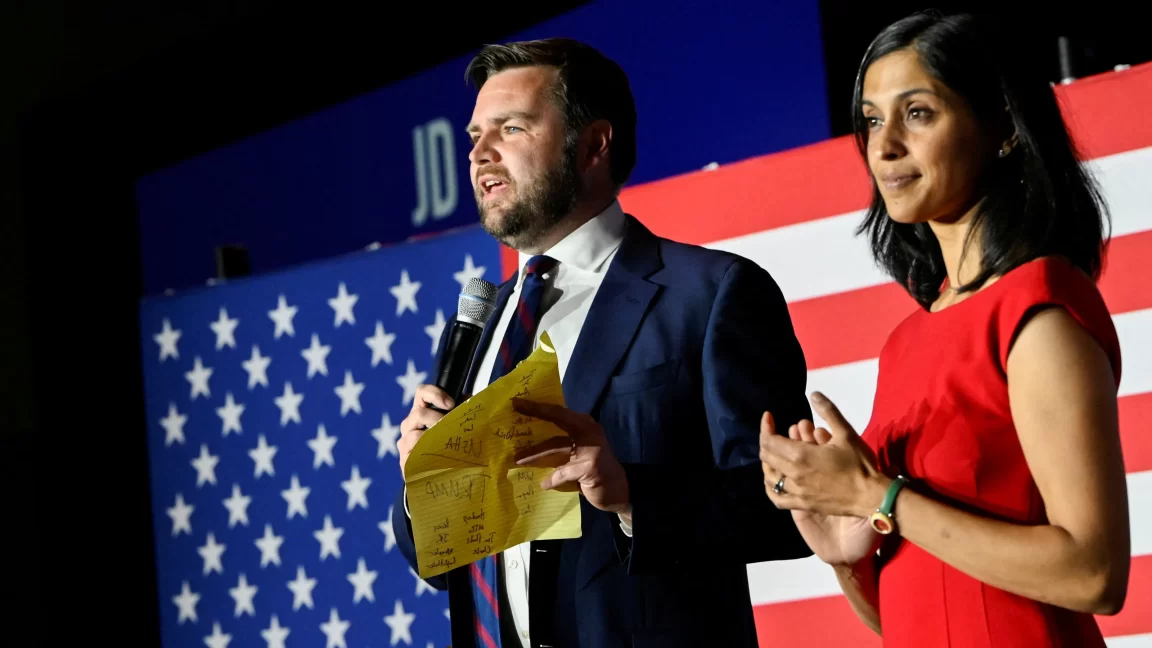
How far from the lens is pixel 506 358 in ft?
6.00

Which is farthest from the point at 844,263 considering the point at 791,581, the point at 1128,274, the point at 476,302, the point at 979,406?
the point at 979,406

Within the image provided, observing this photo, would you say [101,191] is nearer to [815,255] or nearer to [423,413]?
[815,255]

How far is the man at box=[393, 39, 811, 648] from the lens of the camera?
1.62 m

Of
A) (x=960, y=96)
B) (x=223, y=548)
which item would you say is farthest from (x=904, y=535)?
(x=223, y=548)

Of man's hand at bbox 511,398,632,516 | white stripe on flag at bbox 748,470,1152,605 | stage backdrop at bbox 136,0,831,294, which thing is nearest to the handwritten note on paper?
man's hand at bbox 511,398,632,516

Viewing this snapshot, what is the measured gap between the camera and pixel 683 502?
1.61m

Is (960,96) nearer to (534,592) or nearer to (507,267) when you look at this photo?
(534,592)

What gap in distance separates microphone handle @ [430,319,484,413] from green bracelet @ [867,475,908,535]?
2.12ft

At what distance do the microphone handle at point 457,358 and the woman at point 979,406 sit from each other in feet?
1.71

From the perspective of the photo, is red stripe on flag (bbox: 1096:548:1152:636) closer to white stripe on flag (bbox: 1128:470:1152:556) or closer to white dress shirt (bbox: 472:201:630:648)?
white stripe on flag (bbox: 1128:470:1152:556)

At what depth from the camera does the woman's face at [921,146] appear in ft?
4.32

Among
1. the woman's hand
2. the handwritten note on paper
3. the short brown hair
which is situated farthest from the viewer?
the short brown hair

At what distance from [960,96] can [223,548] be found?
261 centimetres

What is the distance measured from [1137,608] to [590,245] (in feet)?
3.67
